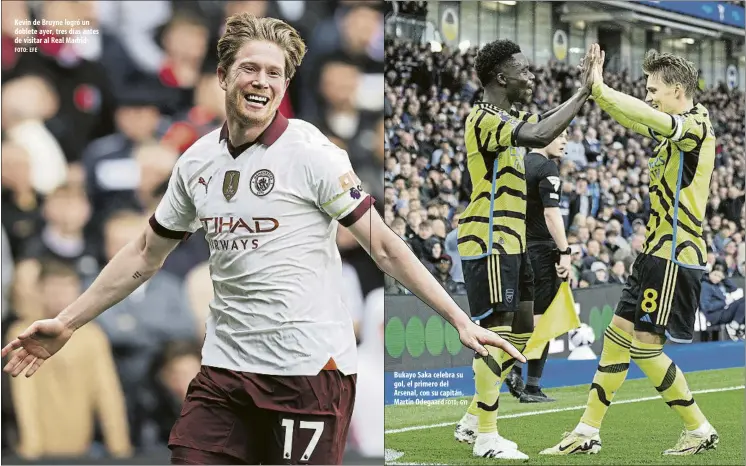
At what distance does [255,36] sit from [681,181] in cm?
232

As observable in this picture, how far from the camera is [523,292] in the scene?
15.7 ft

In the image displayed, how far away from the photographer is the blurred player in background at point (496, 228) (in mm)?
4758

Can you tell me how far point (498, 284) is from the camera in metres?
4.76

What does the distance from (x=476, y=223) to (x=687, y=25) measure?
4.52ft

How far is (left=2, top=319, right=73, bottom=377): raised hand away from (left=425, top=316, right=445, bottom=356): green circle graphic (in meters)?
2.04

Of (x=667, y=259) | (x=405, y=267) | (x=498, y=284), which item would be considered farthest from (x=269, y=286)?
(x=667, y=259)

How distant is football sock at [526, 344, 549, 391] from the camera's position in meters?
4.95

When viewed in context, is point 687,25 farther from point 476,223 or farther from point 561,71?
point 476,223

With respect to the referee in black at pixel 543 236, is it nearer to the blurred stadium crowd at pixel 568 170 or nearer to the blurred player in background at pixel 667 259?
the blurred stadium crowd at pixel 568 170

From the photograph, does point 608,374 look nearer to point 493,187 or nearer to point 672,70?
point 493,187

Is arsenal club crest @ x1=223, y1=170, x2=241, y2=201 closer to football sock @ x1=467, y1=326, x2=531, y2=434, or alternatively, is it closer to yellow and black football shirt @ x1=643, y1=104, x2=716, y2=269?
football sock @ x1=467, y1=326, x2=531, y2=434

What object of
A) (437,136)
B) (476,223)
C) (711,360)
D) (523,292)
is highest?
(437,136)

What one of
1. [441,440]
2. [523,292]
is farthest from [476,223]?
[441,440]

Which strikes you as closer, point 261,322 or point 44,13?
point 261,322
